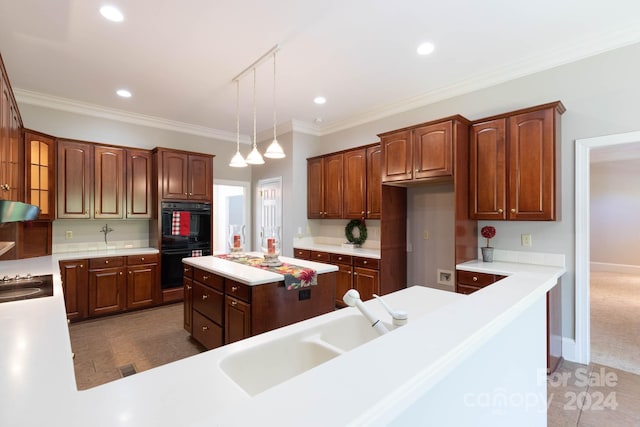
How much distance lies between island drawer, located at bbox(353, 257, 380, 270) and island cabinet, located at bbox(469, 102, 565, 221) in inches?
50.5

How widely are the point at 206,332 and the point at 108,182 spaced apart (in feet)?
9.36

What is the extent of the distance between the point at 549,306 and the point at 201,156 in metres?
4.86

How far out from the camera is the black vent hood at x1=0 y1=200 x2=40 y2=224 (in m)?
0.98

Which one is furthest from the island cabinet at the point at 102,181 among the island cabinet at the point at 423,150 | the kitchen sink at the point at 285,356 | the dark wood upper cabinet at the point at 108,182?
the kitchen sink at the point at 285,356

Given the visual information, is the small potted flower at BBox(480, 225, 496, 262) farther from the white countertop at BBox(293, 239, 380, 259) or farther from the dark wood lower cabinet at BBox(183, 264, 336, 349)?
the dark wood lower cabinet at BBox(183, 264, 336, 349)

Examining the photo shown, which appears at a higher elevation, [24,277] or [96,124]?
[96,124]

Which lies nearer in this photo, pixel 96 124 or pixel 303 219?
pixel 96 124

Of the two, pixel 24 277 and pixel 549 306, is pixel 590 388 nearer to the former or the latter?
pixel 549 306

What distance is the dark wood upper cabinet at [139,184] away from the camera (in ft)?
15.0

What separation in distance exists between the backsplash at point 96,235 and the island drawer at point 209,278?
2329mm

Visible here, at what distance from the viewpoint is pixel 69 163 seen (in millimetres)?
4125

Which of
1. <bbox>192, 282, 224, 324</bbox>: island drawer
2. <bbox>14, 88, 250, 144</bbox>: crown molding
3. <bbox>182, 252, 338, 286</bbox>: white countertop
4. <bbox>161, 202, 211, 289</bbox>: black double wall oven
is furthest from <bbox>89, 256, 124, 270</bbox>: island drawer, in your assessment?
<bbox>14, 88, 250, 144</bbox>: crown molding

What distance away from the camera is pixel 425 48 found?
116 inches

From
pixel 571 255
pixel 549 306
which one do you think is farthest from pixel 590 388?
pixel 571 255
